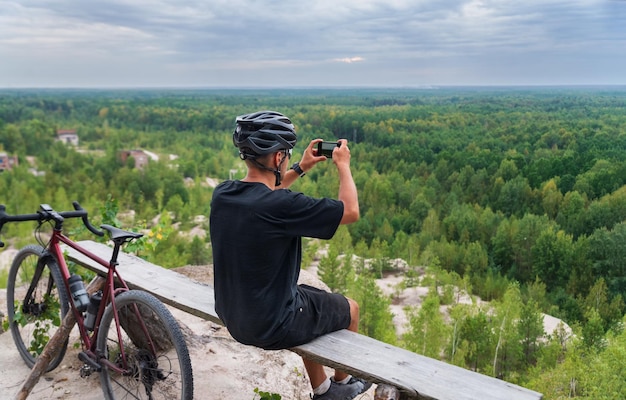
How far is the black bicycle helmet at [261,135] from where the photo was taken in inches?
102

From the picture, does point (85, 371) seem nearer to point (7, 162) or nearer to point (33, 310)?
point (33, 310)

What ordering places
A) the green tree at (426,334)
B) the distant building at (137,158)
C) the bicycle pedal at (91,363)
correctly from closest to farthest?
the bicycle pedal at (91,363) < the green tree at (426,334) < the distant building at (137,158)

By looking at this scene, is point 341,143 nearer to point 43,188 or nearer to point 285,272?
point 285,272

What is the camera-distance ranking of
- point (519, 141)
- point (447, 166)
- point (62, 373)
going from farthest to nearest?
point (519, 141)
point (447, 166)
point (62, 373)

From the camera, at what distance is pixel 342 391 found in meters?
2.98

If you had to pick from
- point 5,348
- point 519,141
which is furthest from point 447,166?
point 5,348

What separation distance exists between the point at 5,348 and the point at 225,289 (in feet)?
8.68

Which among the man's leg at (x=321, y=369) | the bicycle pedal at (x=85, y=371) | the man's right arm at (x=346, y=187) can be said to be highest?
the man's right arm at (x=346, y=187)

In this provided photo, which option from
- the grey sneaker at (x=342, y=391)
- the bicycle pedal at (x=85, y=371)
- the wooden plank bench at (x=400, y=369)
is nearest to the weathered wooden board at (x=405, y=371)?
the wooden plank bench at (x=400, y=369)

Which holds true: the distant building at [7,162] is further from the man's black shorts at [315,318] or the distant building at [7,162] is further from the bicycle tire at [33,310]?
the man's black shorts at [315,318]

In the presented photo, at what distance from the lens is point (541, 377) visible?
16.6m

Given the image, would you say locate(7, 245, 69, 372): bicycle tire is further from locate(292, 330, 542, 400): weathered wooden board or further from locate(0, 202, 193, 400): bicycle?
locate(292, 330, 542, 400): weathered wooden board

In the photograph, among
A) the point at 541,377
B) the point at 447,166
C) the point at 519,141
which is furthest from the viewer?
the point at 519,141

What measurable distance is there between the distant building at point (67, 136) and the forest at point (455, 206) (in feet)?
4.09
